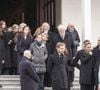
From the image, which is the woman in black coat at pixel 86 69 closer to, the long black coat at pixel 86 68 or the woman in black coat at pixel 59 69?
the long black coat at pixel 86 68

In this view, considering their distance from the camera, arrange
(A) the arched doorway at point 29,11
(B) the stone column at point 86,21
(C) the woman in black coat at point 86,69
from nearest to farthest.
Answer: (C) the woman in black coat at point 86,69 → (B) the stone column at point 86,21 → (A) the arched doorway at point 29,11

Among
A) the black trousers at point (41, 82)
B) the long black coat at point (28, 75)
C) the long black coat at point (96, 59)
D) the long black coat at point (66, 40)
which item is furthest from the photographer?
the long black coat at point (66, 40)

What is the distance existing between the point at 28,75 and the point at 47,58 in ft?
5.66

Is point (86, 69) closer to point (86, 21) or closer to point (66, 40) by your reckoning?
point (66, 40)

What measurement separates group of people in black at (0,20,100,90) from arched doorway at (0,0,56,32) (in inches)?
179

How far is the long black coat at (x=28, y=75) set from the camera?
1342 centimetres

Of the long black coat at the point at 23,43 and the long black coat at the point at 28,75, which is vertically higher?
the long black coat at the point at 23,43

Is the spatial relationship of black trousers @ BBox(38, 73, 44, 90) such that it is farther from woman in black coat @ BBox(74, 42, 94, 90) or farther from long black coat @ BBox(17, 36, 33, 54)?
woman in black coat @ BBox(74, 42, 94, 90)

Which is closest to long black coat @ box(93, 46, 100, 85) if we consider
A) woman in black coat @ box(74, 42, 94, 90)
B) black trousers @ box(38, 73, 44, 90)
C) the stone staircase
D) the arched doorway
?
woman in black coat @ box(74, 42, 94, 90)

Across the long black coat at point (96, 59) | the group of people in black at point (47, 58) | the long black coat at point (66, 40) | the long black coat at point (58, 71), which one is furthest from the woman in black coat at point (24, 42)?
the long black coat at point (96, 59)

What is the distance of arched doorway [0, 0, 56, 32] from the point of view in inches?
850

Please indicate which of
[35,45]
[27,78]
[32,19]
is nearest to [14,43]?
[35,45]

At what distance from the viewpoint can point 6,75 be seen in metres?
16.3

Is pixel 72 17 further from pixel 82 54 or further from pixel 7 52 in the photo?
pixel 82 54
